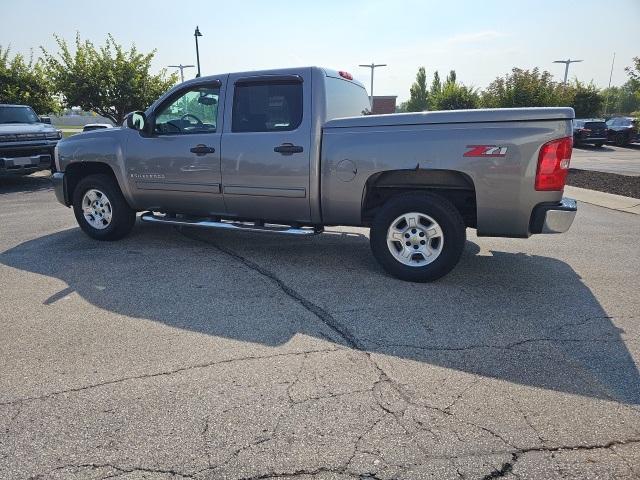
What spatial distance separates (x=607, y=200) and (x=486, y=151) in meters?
7.09

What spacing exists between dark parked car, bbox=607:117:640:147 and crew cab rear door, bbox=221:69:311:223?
1114 inches

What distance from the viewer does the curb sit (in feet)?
29.1

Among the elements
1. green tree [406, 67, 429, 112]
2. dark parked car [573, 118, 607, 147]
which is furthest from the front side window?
green tree [406, 67, 429, 112]

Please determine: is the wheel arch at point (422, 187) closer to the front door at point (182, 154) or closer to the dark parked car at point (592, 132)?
the front door at point (182, 154)

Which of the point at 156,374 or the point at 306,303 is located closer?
the point at 156,374

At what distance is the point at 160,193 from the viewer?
581cm

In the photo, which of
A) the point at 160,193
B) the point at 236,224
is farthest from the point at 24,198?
the point at 236,224

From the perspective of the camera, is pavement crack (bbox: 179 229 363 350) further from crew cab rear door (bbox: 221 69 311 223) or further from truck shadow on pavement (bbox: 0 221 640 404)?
crew cab rear door (bbox: 221 69 311 223)

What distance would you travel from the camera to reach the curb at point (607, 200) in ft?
29.1

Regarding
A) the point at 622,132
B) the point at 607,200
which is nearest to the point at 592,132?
the point at 622,132

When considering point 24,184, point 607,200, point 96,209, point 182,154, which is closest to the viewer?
point 182,154

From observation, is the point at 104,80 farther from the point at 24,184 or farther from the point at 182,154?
the point at 182,154

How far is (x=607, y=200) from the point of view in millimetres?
9656

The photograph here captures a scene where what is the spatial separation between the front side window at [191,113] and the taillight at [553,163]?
3.47m
